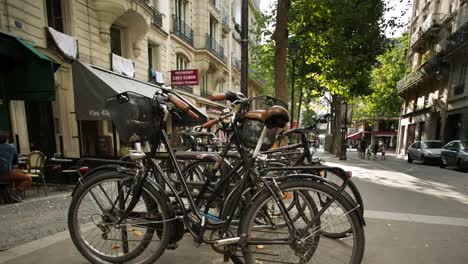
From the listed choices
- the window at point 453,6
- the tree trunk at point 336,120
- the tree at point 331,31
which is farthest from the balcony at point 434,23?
the tree at point 331,31

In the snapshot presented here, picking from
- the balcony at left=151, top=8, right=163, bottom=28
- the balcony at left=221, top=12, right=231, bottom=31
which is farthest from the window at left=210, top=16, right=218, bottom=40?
the balcony at left=151, top=8, right=163, bottom=28

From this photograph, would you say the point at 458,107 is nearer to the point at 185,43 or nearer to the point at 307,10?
the point at 307,10

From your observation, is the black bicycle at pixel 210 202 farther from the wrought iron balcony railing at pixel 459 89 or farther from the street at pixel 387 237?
the wrought iron balcony railing at pixel 459 89

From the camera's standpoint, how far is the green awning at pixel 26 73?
4.98 meters

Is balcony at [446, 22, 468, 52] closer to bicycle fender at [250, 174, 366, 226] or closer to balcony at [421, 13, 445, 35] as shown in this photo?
balcony at [421, 13, 445, 35]

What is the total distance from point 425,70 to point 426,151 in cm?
800

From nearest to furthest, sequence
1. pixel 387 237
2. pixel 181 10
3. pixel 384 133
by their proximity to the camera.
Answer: pixel 387 237 < pixel 181 10 < pixel 384 133

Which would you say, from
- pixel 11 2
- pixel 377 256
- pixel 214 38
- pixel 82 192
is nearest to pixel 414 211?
pixel 377 256

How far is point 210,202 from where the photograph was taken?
83.6 inches

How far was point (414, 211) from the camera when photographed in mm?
4117

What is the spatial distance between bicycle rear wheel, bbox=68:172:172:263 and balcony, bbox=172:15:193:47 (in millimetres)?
11583

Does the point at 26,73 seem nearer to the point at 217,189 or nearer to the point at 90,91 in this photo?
the point at 90,91

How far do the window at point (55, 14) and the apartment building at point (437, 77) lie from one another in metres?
18.6

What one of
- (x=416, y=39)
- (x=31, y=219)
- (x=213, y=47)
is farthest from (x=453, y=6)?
(x=31, y=219)
